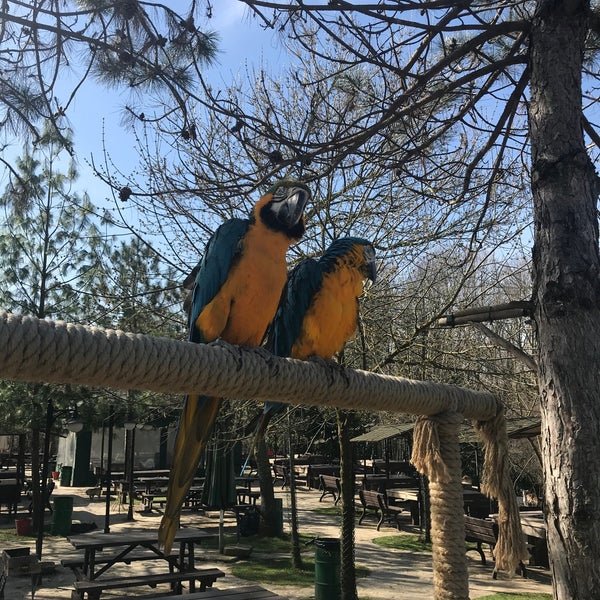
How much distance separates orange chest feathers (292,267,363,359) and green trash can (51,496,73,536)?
9.29 m

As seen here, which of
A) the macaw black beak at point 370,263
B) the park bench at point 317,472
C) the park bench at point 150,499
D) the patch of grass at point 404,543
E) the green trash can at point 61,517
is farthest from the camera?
Result: the park bench at point 317,472


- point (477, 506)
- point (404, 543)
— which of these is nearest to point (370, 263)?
point (404, 543)

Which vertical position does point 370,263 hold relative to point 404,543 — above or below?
above

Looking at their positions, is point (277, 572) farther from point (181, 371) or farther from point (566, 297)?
point (181, 371)

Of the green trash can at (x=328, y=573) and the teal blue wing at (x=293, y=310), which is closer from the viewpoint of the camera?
the teal blue wing at (x=293, y=310)

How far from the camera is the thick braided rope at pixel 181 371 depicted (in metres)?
1.13

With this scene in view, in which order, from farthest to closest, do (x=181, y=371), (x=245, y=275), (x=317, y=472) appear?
(x=317, y=472)
(x=245, y=275)
(x=181, y=371)

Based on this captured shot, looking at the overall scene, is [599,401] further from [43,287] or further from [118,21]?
[43,287]

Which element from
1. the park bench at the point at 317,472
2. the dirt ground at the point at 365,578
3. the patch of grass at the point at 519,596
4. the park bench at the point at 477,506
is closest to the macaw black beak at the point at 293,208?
the dirt ground at the point at 365,578

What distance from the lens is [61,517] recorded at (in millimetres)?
10406

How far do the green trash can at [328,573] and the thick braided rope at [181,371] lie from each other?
4881 mm

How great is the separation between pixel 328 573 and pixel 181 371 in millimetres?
5716

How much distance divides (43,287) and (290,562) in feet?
22.1

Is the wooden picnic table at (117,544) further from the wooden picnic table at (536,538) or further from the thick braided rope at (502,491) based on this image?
the thick braided rope at (502,491)
